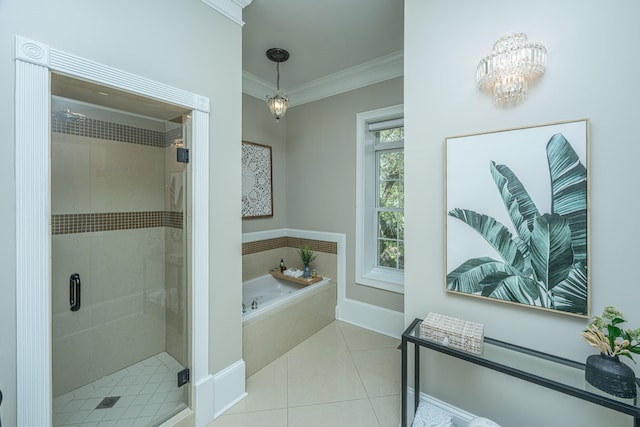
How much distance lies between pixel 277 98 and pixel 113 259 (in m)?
1.99

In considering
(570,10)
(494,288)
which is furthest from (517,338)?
(570,10)

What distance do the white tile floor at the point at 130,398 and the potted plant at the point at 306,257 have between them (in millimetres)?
1614

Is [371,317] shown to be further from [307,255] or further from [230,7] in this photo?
[230,7]

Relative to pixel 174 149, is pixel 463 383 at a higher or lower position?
lower

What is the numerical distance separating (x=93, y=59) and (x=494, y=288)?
230 centimetres

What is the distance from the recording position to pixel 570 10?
118cm

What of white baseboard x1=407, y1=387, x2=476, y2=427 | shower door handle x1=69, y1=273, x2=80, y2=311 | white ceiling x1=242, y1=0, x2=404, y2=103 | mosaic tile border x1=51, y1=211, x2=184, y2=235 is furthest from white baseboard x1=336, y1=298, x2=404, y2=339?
white ceiling x1=242, y1=0, x2=404, y2=103

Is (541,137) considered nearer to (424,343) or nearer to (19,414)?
(424,343)

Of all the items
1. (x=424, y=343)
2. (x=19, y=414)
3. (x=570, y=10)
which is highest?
(x=570, y=10)

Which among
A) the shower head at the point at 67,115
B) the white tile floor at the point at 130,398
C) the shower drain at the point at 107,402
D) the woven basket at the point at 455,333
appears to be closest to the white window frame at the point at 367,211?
the woven basket at the point at 455,333

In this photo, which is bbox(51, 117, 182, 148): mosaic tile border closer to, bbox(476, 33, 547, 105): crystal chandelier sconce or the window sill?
bbox(476, 33, 547, 105): crystal chandelier sconce

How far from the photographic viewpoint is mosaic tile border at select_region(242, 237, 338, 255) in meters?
3.16

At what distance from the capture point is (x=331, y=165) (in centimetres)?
318

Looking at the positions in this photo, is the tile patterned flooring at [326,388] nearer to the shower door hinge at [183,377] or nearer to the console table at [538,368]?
the shower door hinge at [183,377]
